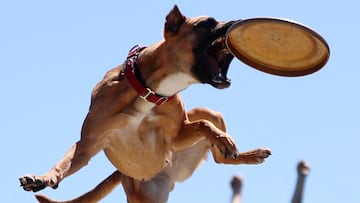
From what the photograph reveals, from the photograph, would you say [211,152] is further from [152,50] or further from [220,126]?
[152,50]

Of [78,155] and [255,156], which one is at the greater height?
[78,155]

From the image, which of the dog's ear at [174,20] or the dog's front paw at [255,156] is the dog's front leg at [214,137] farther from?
the dog's ear at [174,20]

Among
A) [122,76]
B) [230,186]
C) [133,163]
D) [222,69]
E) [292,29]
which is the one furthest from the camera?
[133,163]

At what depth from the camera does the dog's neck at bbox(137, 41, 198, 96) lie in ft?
30.1

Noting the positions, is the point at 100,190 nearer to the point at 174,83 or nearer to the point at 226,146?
the point at 174,83

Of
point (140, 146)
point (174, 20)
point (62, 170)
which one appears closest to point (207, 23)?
point (174, 20)

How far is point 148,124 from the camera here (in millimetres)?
9828

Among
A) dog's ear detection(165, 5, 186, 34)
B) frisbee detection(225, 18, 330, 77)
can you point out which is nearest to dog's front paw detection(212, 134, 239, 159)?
frisbee detection(225, 18, 330, 77)

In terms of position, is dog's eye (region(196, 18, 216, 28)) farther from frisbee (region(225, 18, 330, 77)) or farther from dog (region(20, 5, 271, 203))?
frisbee (region(225, 18, 330, 77))

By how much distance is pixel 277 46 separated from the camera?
8383 mm

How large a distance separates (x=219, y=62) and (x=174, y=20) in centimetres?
77

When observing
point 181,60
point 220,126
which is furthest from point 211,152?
point 181,60

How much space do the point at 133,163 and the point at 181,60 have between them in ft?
5.59

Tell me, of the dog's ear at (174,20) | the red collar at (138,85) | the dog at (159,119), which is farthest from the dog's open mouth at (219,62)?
the red collar at (138,85)
